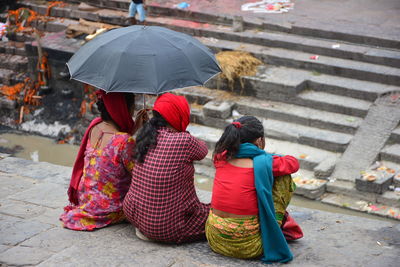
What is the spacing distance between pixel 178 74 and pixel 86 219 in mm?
1354

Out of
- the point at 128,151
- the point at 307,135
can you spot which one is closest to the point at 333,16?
the point at 307,135

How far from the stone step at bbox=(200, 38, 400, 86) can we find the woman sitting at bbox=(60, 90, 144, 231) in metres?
5.22

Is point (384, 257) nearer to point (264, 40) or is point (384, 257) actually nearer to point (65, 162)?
point (65, 162)

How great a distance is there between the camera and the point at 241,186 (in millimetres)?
4102

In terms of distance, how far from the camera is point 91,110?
31.8 ft

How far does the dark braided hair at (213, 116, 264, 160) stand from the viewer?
4047 millimetres

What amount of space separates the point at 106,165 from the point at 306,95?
499 cm

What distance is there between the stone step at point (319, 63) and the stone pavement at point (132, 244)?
3977 millimetres

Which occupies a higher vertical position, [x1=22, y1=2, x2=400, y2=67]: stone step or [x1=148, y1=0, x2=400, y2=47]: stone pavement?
[x1=148, y1=0, x2=400, y2=47]: stone pavement

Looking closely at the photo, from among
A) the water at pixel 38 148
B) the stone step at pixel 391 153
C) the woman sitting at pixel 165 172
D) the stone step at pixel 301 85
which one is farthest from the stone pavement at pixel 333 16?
the woman sitting at pixel 165 172

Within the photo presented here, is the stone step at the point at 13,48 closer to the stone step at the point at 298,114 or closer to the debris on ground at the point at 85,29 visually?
the debris on ground at the point at 85,29

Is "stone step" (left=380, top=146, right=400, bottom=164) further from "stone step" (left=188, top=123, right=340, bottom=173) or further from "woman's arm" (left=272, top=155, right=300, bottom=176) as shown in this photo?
"woman's arm" (left=272, top=155, right=300, bottom=176)

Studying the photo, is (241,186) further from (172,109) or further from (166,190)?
(172,109)

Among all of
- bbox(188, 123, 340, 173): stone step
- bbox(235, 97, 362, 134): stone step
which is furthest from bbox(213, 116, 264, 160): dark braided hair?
bbox(235, 97, 362, 134): stone step
